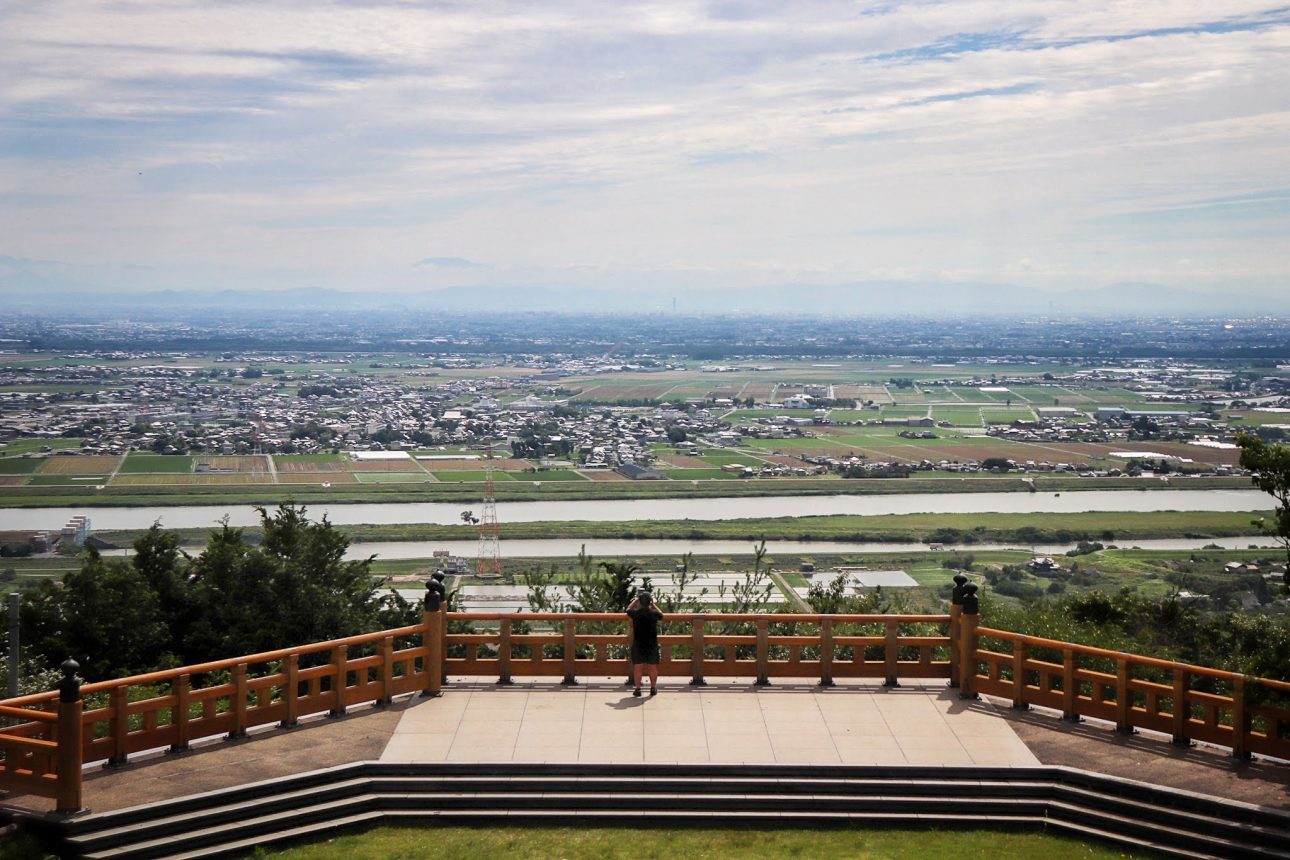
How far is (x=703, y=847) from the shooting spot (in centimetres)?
1021

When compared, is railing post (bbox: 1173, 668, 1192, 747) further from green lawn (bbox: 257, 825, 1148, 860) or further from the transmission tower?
the transmission tower

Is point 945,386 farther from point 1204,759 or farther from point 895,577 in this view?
point 1204,759

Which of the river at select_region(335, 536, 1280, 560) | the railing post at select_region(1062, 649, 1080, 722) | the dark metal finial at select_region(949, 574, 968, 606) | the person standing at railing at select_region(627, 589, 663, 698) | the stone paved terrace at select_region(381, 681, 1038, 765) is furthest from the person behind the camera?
the river at select_region(335, 536, 1280, 560)

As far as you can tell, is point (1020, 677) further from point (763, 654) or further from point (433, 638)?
point (433, 638)

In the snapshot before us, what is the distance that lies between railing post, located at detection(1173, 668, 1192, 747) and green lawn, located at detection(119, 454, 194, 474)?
5280cm

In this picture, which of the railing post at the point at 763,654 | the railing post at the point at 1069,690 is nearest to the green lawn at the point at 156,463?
the railing post at the point at 763,654

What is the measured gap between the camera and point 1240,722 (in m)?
11.3

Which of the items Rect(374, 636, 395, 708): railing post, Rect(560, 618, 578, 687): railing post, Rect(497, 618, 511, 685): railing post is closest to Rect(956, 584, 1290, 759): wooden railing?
Rect(560, 618, 578, 687): railing post

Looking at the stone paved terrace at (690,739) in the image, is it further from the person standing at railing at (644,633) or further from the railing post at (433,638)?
the person standing at railing at (644,633)

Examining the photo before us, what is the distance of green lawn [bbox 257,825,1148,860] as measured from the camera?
10023 millimetres

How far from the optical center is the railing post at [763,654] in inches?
546

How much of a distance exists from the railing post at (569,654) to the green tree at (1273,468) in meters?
7.21

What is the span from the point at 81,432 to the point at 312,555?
4847cm

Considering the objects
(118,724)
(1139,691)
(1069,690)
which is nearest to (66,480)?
(118,724)
